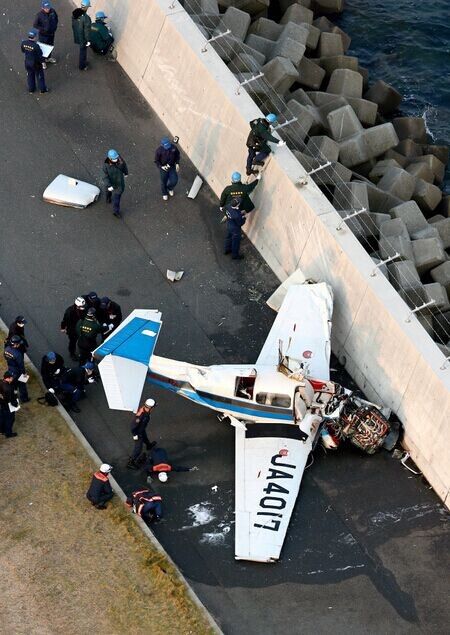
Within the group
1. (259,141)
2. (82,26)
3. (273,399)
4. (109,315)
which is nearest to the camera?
(273,399)

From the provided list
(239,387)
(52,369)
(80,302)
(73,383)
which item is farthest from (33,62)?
(239,387)

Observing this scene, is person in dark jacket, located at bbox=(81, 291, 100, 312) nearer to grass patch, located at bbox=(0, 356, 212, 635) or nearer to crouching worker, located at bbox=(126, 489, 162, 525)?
grass patch, located at bbox=(0, 356, 212, 635)

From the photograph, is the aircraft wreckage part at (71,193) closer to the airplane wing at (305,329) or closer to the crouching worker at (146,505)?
the airplane wing at (305,329)

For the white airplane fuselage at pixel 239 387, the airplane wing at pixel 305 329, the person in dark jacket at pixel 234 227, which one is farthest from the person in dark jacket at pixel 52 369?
the person in dark jacket at pixel 234 227

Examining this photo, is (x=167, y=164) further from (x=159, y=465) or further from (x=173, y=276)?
(x=159, y=465)

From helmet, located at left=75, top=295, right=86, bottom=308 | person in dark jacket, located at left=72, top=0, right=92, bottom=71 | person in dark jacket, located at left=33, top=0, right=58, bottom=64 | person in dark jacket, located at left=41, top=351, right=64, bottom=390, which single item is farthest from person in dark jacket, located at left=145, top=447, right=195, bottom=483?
person in dark jacket, located at left=33, top=0, right=58, bottom=64

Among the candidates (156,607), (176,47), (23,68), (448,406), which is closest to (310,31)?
(176,47)
